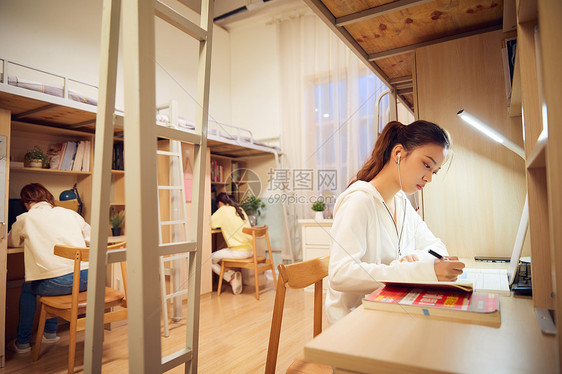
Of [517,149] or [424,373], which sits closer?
[424,373]

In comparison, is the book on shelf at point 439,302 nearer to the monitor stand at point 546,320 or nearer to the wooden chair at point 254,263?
the monitor stand at point 546,320

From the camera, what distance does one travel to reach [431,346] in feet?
1.87

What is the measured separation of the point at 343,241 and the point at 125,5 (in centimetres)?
87

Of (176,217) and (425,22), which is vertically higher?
(425,22)

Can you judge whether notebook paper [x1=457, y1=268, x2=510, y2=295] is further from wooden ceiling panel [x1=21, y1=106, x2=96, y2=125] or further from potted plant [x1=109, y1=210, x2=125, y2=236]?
potted plant [x1=109, y1=210, x2=125, y2=236]

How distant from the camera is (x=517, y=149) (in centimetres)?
118

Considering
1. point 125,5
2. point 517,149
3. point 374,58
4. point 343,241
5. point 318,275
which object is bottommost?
point 318,275

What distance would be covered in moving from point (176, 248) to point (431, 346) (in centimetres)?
68

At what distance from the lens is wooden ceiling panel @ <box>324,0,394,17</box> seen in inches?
57.3

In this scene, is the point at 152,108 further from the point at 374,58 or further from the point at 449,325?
the point at 374,58

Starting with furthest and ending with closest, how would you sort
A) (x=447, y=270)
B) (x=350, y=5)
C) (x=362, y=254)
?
(x=350, y=5), (x=362, y=254), (x=447, y=270)

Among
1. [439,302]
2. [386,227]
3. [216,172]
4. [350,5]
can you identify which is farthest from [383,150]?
[216,172]

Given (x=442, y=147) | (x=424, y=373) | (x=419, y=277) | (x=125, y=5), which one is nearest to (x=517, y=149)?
(x=442, y=147)

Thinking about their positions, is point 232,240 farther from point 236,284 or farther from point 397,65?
point 397,65
